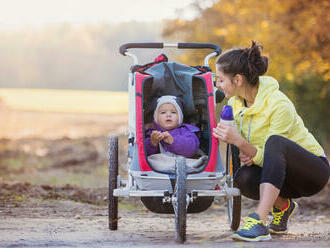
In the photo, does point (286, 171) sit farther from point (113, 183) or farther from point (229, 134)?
point (113, 183)

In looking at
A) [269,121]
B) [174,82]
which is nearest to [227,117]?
[269,121]

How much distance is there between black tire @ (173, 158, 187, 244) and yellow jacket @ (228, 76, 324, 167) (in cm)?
51

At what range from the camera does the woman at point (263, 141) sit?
3613 mm

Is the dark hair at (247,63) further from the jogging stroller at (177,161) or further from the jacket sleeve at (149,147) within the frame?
the jacket sleeve at (149,147)

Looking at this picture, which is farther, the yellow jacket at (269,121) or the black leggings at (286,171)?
the yellow jacket at (269,121)

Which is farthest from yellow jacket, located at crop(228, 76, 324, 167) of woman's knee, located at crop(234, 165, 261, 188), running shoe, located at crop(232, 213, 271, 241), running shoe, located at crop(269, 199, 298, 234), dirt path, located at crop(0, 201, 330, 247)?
dirt path, located at crop(0, 201, 330, 247)

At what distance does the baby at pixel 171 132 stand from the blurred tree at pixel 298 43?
578 centimetres

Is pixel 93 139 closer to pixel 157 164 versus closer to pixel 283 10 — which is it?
pixel 283 10

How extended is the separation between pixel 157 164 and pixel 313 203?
3.23 meters

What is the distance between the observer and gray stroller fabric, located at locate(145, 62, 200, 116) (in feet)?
15.3

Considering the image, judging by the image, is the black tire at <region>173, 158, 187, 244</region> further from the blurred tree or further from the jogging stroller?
the blurred tree

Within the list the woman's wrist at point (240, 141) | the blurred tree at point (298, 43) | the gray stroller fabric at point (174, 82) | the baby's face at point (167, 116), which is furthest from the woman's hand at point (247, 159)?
the blurred tree at point (298, 43)

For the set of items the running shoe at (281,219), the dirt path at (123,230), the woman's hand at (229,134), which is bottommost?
the dirt path at (123,230)

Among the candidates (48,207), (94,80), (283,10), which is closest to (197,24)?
(283,10)
